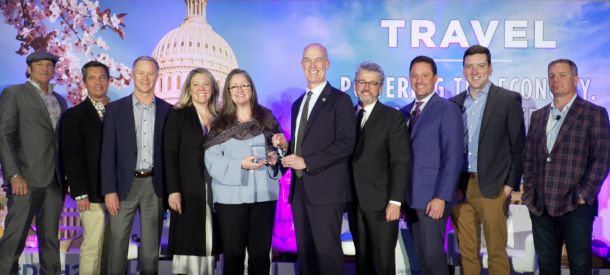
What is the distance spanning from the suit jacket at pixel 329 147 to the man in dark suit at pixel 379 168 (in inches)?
4.8

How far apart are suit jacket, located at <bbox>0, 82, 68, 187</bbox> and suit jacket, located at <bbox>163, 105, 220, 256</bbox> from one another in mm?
1017

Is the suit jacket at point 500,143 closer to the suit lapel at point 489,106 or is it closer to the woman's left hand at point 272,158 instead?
the suit lapel at point 489,106

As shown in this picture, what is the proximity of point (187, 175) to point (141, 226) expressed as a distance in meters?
0.54

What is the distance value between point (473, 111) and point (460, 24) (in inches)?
49.7

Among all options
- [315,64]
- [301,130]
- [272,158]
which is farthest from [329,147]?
[315,64]

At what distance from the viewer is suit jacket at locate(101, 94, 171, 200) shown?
11.7 feet

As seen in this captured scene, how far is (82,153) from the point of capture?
3.69 m

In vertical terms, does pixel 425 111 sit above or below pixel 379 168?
above

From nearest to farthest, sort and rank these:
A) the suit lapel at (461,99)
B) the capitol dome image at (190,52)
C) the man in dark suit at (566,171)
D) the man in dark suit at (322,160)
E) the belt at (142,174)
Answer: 1. the man in dark suit at (322,160)
2. the man in dark suit at (566,171)
3. the belt at (142,174)
4. the suit lapel at (461,99)
5. the capitol dome image at (190,52)

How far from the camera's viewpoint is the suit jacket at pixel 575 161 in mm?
3355

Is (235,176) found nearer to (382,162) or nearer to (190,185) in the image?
(190,185)

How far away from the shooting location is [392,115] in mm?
3383

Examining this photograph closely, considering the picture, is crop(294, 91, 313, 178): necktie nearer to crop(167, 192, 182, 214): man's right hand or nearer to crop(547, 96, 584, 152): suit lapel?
crop(167, 192, 182, 214): man's right hand

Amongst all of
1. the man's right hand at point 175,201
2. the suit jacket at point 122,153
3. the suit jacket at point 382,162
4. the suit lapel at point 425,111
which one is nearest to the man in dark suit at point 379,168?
the suit jacket at point 382,162
